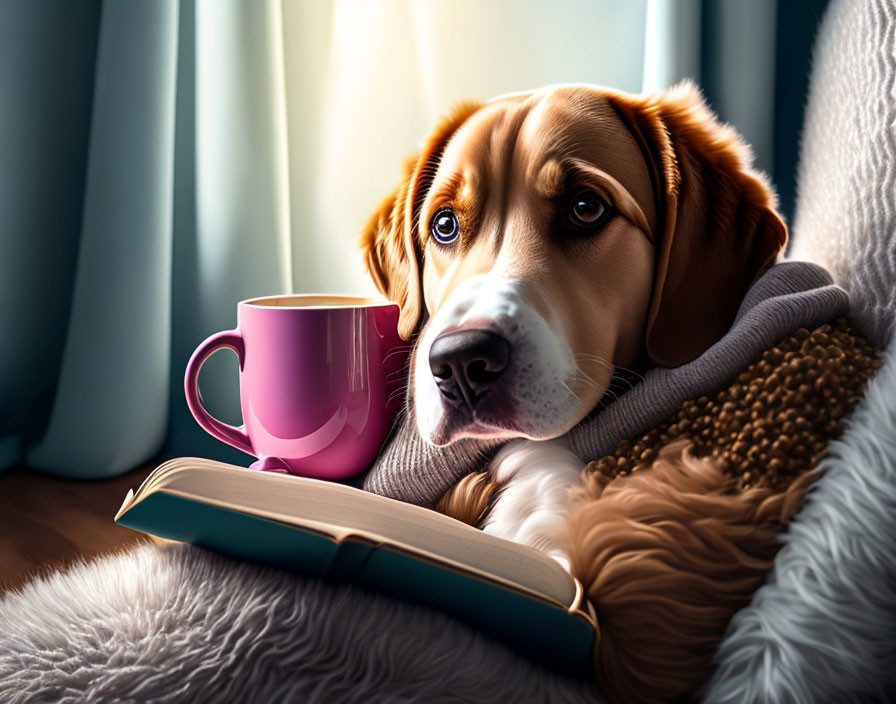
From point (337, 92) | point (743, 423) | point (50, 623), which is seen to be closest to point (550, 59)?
point (337, 92)

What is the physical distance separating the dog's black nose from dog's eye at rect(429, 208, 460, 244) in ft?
0.80

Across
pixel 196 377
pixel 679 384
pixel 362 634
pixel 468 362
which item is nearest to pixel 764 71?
pixel 679 384

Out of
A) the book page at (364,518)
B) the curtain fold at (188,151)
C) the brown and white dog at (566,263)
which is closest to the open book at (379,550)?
the book page at (364,518)

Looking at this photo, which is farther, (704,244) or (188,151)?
(188,151)

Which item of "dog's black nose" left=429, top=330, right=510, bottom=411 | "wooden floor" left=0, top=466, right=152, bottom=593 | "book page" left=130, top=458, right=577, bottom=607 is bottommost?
"wooden floor" left=0, top=466, right=152, bottom=593

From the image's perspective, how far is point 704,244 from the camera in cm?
82

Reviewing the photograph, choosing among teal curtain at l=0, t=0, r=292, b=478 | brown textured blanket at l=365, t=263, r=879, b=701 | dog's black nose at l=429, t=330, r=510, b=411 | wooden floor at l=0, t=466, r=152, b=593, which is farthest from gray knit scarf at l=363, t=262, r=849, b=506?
teal curtain at l=0, t=0, r=292, b=478

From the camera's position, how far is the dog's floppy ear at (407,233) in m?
0.98

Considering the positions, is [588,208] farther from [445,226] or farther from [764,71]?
[764,71]

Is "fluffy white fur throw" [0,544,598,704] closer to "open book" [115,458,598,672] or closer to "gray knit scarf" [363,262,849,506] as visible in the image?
"open book" [115,458,598,672]

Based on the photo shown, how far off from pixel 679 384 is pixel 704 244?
0.67 ft

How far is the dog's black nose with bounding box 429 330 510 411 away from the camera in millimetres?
682

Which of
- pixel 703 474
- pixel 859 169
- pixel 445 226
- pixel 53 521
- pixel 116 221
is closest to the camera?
pixel 703 474

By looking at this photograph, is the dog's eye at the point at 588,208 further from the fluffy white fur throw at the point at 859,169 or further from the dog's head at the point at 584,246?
the fluffy white fur throw at the point at 859,169
